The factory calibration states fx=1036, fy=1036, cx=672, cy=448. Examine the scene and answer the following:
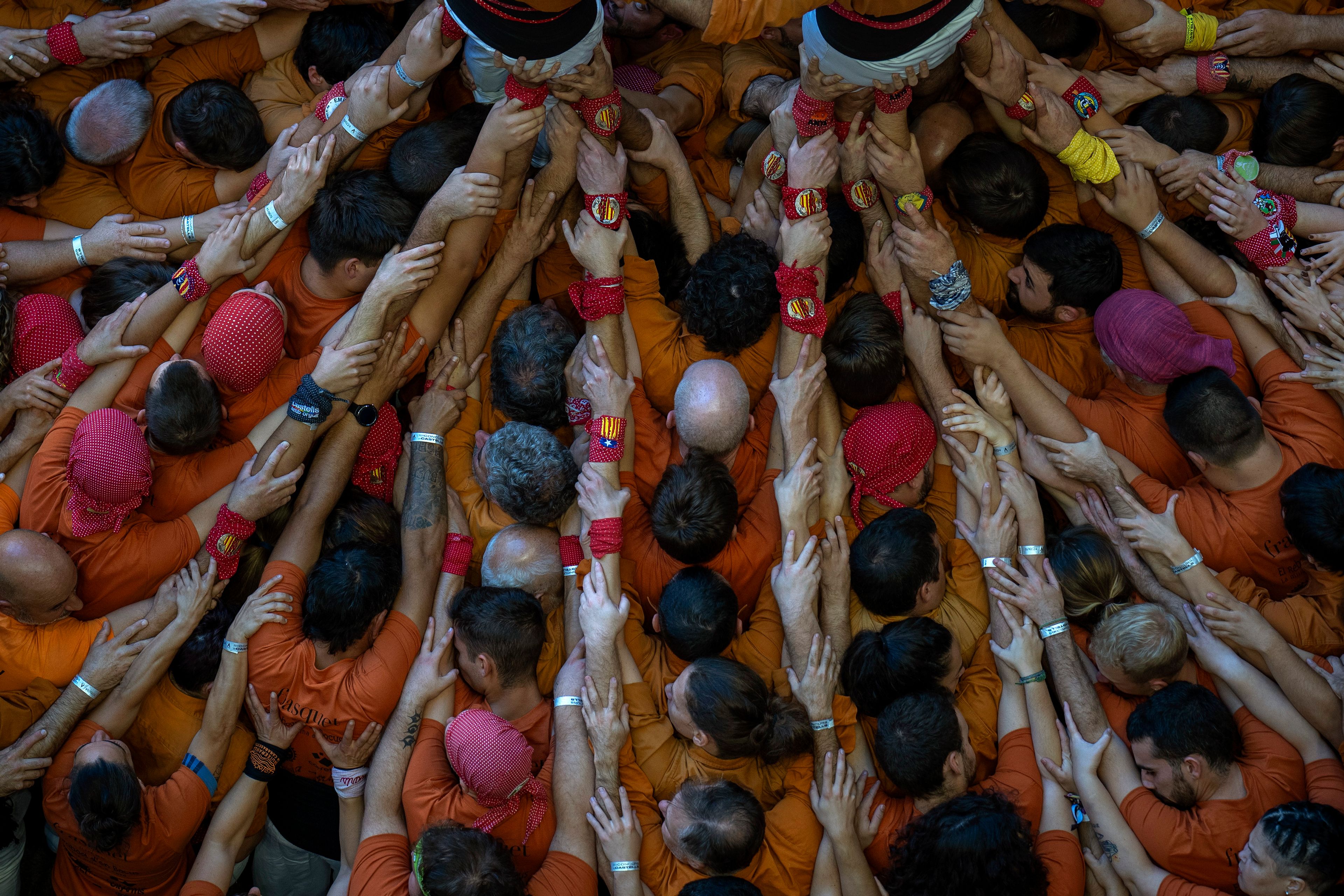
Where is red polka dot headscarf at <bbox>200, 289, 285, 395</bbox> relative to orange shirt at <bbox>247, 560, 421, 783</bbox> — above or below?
above

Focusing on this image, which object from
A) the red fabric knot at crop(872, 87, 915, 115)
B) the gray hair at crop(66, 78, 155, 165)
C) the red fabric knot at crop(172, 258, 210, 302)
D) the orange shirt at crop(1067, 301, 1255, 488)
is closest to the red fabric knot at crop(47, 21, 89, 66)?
the gray hair at crop(66, 78, 155, 165)

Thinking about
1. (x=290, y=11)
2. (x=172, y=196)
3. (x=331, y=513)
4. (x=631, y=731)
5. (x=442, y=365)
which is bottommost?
(x=631, y=731)

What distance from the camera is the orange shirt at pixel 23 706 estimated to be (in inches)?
163

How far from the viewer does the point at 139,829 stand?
4004 mm

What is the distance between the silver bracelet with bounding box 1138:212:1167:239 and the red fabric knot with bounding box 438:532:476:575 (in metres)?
3.27

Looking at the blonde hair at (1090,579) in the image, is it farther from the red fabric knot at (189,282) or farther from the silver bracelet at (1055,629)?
the red fabric knot at (189,282)

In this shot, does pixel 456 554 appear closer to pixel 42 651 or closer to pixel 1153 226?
pixel 42 651

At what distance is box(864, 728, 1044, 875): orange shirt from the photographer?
399cm

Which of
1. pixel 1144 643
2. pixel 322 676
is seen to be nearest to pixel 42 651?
pixel 322 676

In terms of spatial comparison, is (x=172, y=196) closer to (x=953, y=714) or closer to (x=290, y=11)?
(x=290, y=11)

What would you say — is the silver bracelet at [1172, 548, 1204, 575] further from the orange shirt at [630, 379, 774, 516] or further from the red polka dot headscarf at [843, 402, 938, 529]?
the orange shirt at [630, 379, 774, 516]

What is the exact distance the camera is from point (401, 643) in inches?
168

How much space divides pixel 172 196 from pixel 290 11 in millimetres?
1060

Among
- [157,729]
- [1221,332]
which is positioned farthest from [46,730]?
[1221,332]
